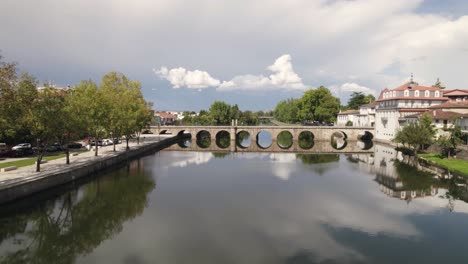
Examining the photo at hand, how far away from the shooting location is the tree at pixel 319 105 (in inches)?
4432

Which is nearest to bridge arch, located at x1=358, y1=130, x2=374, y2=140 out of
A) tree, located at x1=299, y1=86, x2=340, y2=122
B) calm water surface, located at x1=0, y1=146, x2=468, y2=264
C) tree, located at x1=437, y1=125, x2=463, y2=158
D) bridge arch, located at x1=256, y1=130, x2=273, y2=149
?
tree, located at x1=299, y1=86, x2=340, y2=122

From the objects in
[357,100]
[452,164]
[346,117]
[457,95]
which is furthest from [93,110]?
[357,100]

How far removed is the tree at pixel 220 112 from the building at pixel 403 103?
6749cm

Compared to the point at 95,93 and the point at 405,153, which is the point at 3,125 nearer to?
the point at 95,93

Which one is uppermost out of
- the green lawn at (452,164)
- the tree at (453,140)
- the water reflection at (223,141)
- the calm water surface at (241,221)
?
the tree at (453,140)

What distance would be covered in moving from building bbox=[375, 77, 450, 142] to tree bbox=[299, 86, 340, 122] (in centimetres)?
2783

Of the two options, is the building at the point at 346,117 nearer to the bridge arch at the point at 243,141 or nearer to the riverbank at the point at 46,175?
the bridge arch at the point at 243,141

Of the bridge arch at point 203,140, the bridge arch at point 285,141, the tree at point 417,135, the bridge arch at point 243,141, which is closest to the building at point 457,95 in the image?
the tree at point 417,135

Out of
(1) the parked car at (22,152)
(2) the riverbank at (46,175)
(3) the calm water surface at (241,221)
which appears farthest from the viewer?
(1) the parked car at (22,152)

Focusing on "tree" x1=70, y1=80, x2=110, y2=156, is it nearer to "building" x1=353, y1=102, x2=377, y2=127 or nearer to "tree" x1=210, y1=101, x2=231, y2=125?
"building" x1=353, y1=102, x2=377, y2=127

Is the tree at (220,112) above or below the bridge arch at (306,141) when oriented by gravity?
above

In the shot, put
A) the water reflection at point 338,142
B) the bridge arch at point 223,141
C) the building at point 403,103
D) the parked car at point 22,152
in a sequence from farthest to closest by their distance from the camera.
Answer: the bridge arch at point 223,141, the water reflection at point 338,142, the building at point 403,103, the parked car at point 22,152

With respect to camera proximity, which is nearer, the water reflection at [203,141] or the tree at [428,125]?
the tree at [428,125]

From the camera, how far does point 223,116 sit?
440ft
